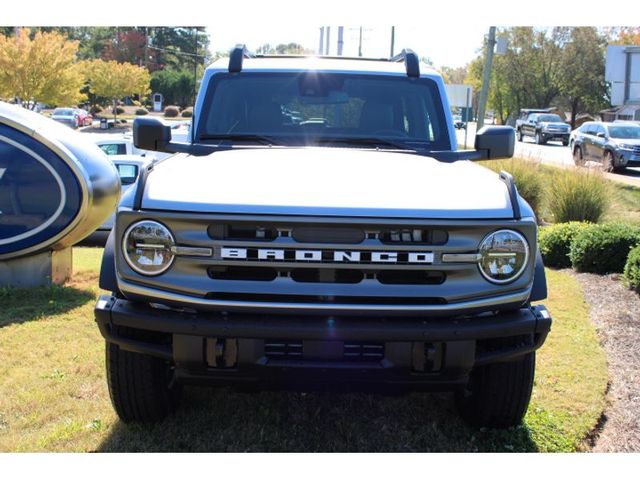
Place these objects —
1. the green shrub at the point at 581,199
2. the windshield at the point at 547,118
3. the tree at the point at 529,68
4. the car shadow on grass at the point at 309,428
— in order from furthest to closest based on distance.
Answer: the tree at the point at 529,68
the windshield at the point at 547,118
the green shrub at the point at 581,199
the car shadow on grass at the point at 309,428

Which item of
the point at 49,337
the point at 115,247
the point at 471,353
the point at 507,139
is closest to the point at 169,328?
the point at 115,247

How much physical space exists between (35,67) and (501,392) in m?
35.9

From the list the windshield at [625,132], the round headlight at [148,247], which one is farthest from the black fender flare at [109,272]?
the windshield at [625,132]

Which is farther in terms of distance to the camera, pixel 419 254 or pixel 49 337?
pixel 49 337

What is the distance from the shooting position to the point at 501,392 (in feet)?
11.8

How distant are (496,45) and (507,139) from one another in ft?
76.9

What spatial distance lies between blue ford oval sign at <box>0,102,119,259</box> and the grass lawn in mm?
1940

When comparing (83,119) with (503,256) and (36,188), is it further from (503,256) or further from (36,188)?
(503,256)

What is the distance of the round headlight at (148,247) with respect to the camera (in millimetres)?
3078

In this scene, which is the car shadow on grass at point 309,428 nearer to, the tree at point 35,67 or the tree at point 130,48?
the tree at point 35,67

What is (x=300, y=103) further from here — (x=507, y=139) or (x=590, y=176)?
(x=590, y=176)

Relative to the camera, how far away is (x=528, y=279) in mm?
3166

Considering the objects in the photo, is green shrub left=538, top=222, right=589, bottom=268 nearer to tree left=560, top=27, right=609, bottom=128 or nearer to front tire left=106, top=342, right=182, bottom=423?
front tire left=106, top=342, right=182, bottom=423

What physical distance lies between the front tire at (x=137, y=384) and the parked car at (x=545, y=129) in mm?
42817
